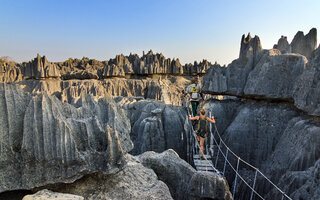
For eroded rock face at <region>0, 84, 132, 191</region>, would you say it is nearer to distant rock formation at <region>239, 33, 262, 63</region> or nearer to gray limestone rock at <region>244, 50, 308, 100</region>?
gray limestone rock at <region>244, 50, 308, 100</region>

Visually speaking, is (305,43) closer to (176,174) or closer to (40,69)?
(176,174)

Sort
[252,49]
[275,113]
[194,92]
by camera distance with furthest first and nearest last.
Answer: [252,49] < [275,113] < [194,92]

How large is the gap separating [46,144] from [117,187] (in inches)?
58.8

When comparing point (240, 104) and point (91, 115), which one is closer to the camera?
point (91, 115)

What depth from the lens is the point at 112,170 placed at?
383cm

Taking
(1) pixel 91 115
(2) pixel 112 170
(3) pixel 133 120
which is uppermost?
(1) pixel 91 115

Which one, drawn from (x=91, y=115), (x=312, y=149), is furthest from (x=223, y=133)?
(x=91, y=115)

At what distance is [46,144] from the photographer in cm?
343

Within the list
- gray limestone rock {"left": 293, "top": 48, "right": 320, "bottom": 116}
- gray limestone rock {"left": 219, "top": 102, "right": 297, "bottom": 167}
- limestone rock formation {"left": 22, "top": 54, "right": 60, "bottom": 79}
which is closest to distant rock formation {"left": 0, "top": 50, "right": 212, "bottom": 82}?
limestone rock formation {"left": 22, "top": 54, "right": 60, "bottom": 79}

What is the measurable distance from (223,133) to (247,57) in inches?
161

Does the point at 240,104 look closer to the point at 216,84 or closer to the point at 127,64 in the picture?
Result: the point at 216,84

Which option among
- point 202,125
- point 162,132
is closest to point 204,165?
point 202,125

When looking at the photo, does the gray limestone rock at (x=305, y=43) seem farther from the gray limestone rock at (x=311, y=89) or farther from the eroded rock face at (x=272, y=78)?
the gray limestone rock at (x=311, y=89)

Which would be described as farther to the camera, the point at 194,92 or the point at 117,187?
the point at 194,92
